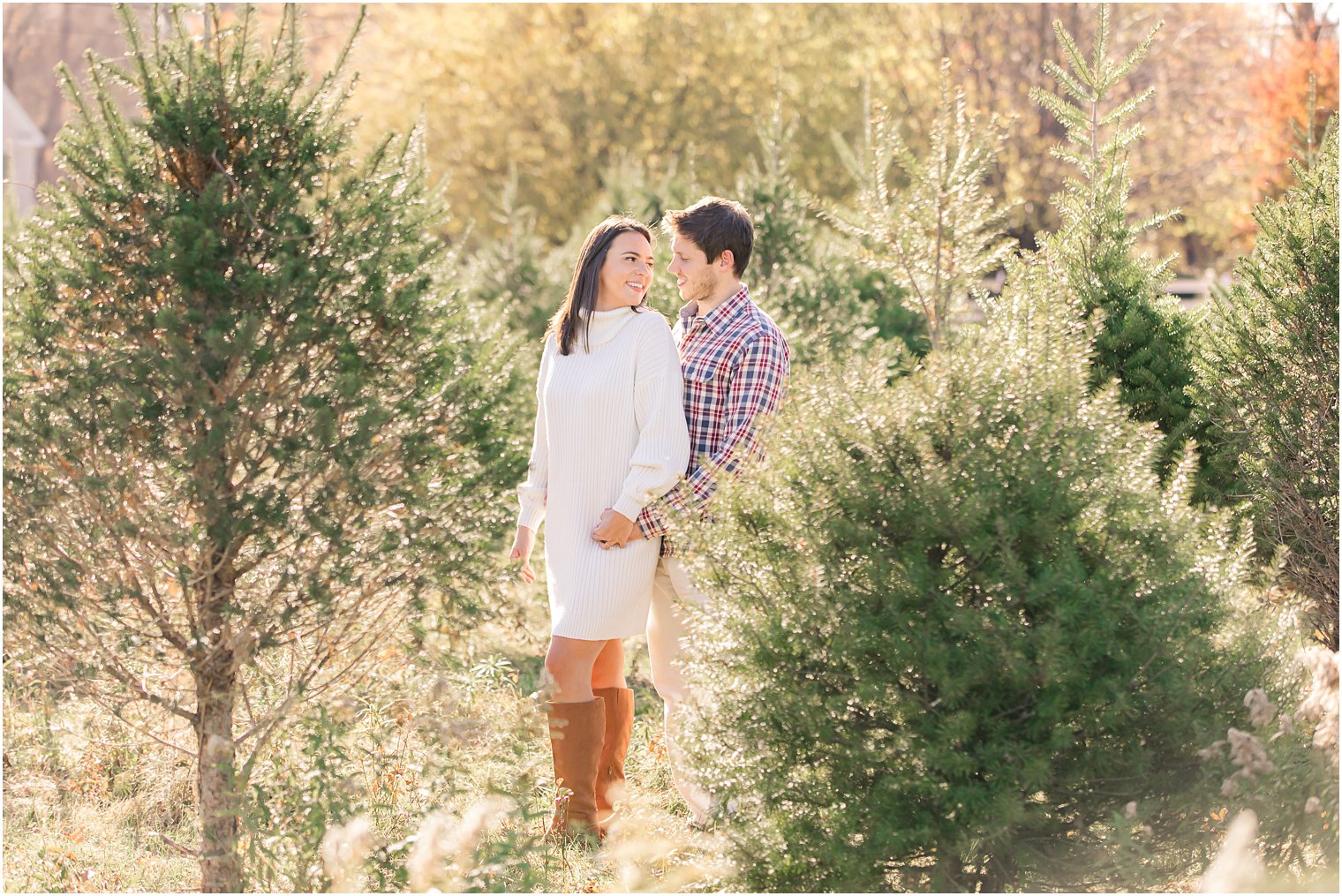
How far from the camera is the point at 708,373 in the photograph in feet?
12.8

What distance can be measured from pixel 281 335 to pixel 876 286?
5.63m

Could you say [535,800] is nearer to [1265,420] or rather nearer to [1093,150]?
[1265,420]

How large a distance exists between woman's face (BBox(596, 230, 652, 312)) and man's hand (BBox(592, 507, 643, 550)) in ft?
2.18

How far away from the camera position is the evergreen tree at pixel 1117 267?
463 cm

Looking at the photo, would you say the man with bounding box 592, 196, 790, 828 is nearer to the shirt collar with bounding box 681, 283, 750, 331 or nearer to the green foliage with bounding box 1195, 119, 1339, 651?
the shirt collar with bounding box 681, 283, 750, 331

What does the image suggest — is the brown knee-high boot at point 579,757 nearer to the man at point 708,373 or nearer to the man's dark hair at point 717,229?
the man at point 708,373

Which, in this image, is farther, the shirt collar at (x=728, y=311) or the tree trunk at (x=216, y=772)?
the shirt collar at (x=728, y=311)

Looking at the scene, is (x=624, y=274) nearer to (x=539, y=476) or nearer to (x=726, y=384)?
(x=726, y=384)

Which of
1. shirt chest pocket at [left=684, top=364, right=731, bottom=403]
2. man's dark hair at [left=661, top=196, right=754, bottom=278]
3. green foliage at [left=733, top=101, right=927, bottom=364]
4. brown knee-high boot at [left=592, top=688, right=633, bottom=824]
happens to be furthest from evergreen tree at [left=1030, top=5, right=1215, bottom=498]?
green foliage at [left=733, top=101, right=927, bottom=364]

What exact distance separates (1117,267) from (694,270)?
1.79m

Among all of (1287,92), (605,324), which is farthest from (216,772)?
(1287,92)

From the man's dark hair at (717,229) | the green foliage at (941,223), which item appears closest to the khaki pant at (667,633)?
the man's dark hair at (717,229)

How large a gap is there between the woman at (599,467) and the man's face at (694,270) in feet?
0.33

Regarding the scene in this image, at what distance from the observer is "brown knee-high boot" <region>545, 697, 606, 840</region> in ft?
12.6
